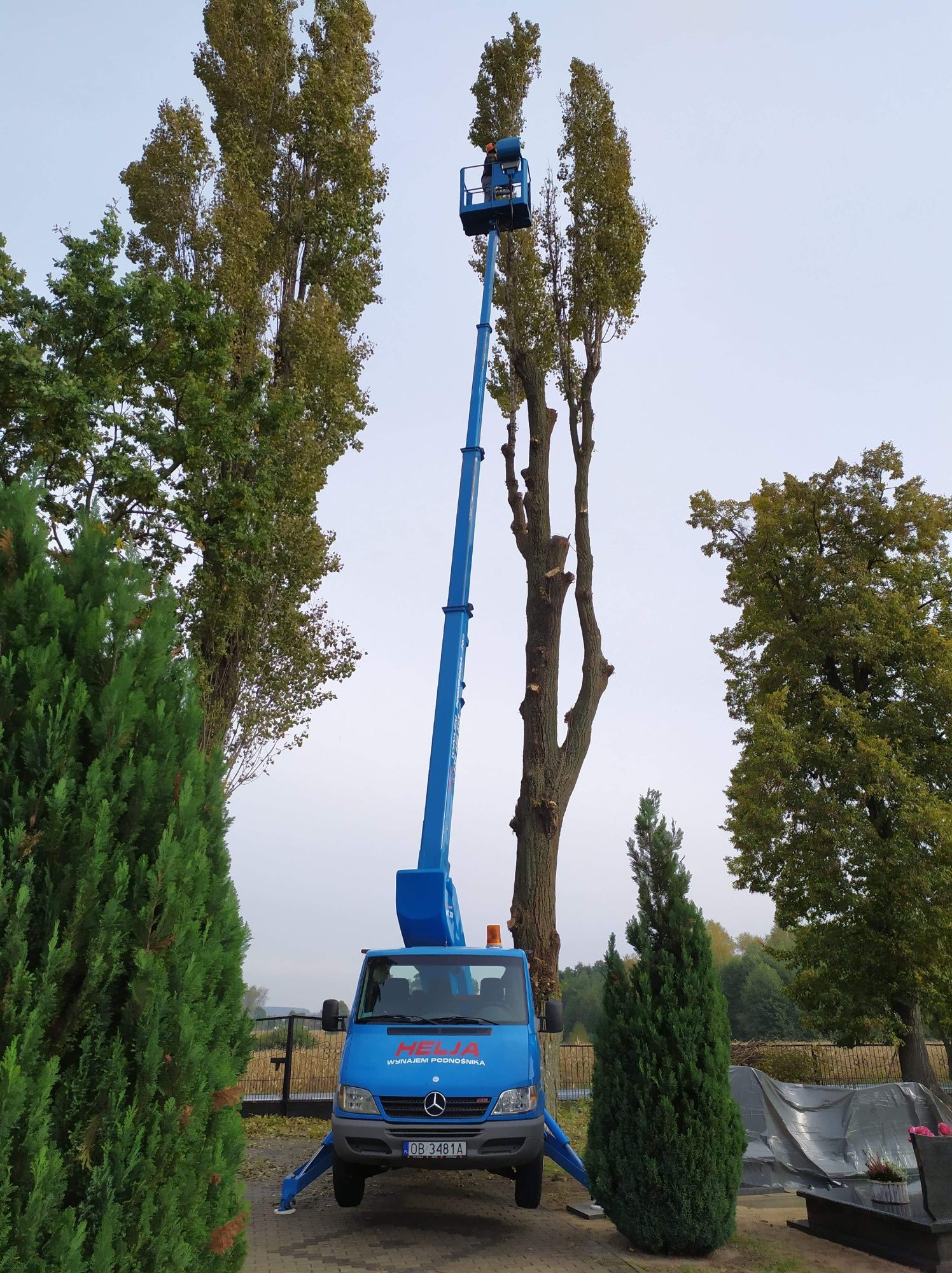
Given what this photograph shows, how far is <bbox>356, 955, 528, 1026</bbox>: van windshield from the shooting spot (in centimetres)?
829

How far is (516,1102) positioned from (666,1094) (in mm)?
1258

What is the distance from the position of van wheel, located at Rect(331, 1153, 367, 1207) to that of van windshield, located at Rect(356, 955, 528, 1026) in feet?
4.08

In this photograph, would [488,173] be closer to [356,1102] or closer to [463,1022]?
[463,1022]

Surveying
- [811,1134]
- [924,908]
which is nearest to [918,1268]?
[811,1134]

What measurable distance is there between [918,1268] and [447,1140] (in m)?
4.16

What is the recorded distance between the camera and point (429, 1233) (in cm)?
795

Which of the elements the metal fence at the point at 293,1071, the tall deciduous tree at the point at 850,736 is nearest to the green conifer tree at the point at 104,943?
the metal fence at the point at 293,1071

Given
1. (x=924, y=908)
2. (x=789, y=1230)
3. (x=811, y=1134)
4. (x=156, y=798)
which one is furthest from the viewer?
(x=924, y=908)

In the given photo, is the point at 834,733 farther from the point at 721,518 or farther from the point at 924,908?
the point at 721,518

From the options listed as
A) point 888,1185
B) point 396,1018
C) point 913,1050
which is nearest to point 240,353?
point 396,1018

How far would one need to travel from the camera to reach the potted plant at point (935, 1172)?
775 centimetres

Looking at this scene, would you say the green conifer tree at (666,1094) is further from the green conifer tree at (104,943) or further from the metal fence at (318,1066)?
the metal fence at (318,1066)

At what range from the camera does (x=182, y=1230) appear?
305 cm

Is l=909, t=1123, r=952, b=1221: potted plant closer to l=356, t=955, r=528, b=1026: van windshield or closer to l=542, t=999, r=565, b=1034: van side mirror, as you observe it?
l=542, t=999, r=565, b=1034: van side mirror
